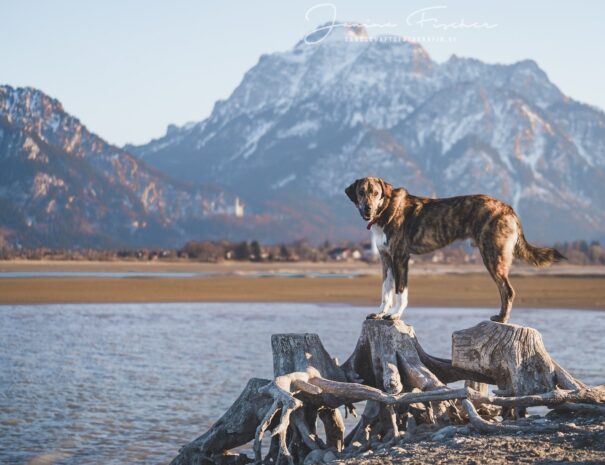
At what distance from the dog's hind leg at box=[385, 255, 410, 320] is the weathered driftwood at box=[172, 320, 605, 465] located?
210mm

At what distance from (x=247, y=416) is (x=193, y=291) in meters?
43.4

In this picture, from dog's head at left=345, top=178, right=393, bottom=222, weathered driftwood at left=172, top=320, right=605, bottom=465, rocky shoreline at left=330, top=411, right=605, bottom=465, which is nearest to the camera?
rocky shoreline at left=330, top=411, right=605, bottom=465

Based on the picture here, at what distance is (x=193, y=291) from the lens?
180ft

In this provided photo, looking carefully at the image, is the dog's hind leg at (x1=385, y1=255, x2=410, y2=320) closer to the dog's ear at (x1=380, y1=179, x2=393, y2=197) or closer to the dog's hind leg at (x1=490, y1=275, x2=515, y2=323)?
the dog's ear at (x1=380, y1=179, x2=393, y2=197)

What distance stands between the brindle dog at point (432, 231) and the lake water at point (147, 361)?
532 cm

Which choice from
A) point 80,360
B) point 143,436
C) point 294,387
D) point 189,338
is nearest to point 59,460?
point 143,436

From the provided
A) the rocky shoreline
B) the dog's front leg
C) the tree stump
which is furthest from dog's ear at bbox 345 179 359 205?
the rocky shoreline

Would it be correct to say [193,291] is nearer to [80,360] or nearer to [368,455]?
[80,360]

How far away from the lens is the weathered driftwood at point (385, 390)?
1066 cm

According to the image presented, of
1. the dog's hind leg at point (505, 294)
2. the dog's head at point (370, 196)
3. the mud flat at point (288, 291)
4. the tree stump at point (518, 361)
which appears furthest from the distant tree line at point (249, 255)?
the tree stump at point (518, 361)

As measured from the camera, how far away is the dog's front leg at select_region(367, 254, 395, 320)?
11.6 m

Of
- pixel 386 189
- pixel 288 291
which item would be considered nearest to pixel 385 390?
pixel 386 189

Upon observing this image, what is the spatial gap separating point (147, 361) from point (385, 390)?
15.1 m

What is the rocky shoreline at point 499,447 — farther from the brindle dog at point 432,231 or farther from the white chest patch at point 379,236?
the white chest patch at point 379,236
